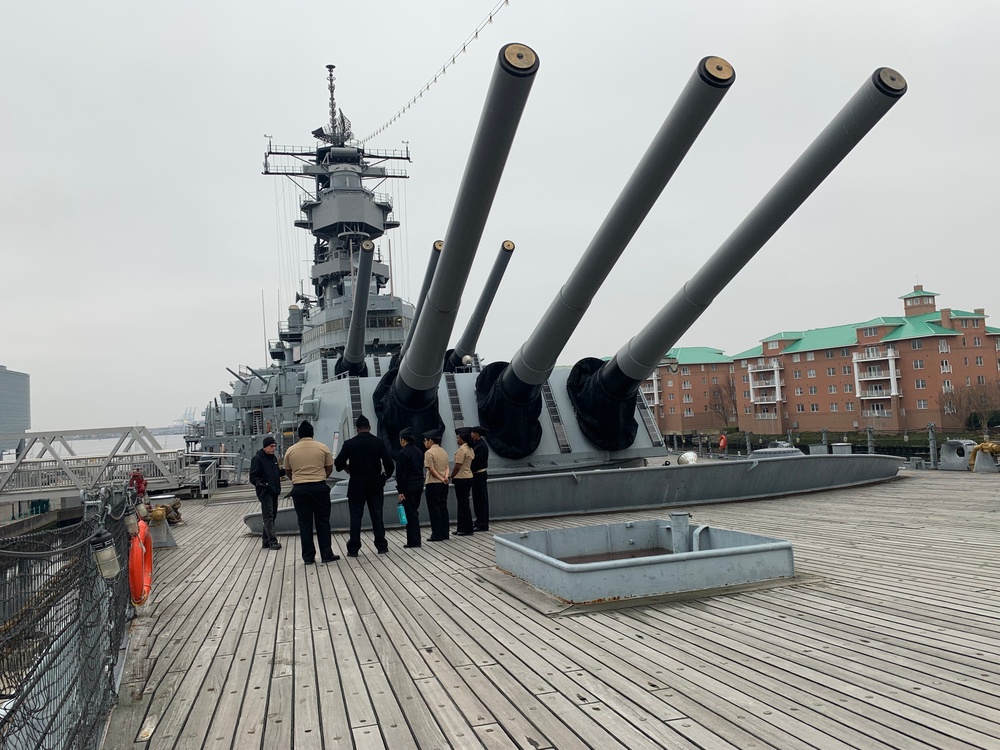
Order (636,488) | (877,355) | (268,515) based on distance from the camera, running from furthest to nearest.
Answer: (877,355)
(636,488)
(268,515)

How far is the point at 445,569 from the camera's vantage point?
5328 mm

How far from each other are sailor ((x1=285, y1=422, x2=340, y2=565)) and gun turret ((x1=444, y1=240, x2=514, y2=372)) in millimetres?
5115

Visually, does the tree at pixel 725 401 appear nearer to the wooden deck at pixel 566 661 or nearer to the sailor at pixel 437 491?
the sailor at pixel 437 491

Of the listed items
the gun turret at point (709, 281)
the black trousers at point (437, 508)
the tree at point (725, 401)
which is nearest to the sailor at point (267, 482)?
the black trousers at point (437, 508)

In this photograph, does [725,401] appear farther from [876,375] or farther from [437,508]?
[437,508]

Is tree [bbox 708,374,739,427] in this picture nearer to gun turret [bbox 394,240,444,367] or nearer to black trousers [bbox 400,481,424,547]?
gun turret [bbox 394,240,444,367]

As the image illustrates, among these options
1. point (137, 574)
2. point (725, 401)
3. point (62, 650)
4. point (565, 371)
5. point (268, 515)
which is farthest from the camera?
point (725, 401)

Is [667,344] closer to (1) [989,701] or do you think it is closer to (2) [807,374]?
(1) [989,701]

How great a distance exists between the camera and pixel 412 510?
627cm

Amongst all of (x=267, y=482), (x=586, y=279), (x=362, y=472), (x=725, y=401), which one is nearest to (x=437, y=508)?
(x=362, y=472)

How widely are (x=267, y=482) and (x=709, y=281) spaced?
175 inches

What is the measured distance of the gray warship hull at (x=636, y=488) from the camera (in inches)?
300

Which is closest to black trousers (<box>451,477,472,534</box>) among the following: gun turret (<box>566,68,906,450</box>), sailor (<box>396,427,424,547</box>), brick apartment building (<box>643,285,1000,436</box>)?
sailor (<box>396,427,424,547</box>)

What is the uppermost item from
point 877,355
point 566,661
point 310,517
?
point 877,355
